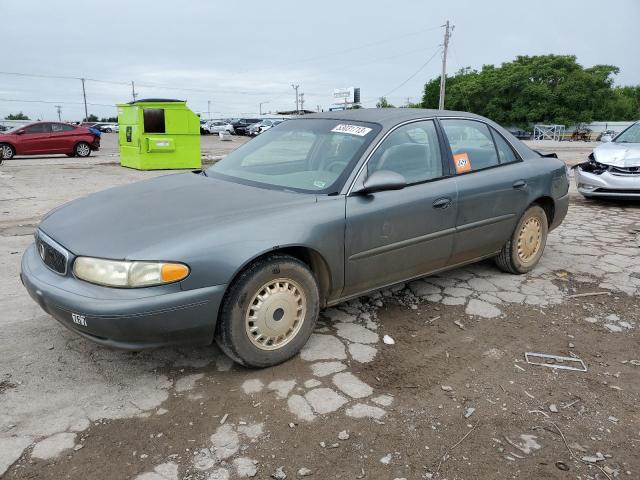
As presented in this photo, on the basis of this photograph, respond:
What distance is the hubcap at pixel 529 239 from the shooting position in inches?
179

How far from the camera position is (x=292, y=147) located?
390 cm

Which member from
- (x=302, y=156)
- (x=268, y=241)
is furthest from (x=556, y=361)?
(x=302, y=156)

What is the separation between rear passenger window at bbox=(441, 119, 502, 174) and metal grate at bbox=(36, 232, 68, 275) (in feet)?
8.96

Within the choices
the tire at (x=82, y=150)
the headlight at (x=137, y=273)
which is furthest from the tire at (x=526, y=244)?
the tire at (x=82, y=150)

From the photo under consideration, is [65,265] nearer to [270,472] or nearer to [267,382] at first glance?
[267,382]

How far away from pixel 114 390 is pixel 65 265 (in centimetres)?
72

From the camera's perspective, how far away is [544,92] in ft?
175

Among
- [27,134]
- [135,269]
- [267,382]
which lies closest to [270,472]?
[267,382]

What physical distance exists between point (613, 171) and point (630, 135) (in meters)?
1.29

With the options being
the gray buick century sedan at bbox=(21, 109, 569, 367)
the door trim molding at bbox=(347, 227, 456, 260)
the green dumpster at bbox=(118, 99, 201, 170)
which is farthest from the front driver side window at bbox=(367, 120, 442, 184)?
the green dumpster at bbox=(118, 99, 201, 170)

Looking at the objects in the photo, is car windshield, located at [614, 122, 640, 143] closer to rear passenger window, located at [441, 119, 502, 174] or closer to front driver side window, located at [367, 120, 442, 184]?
rear passenger window, located at [441, 119, 502, 174]

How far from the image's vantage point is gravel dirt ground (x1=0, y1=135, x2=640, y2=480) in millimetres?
2223

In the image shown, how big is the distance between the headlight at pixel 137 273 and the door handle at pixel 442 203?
73.4 inches

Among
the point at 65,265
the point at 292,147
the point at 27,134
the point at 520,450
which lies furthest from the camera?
the point at 27,134
